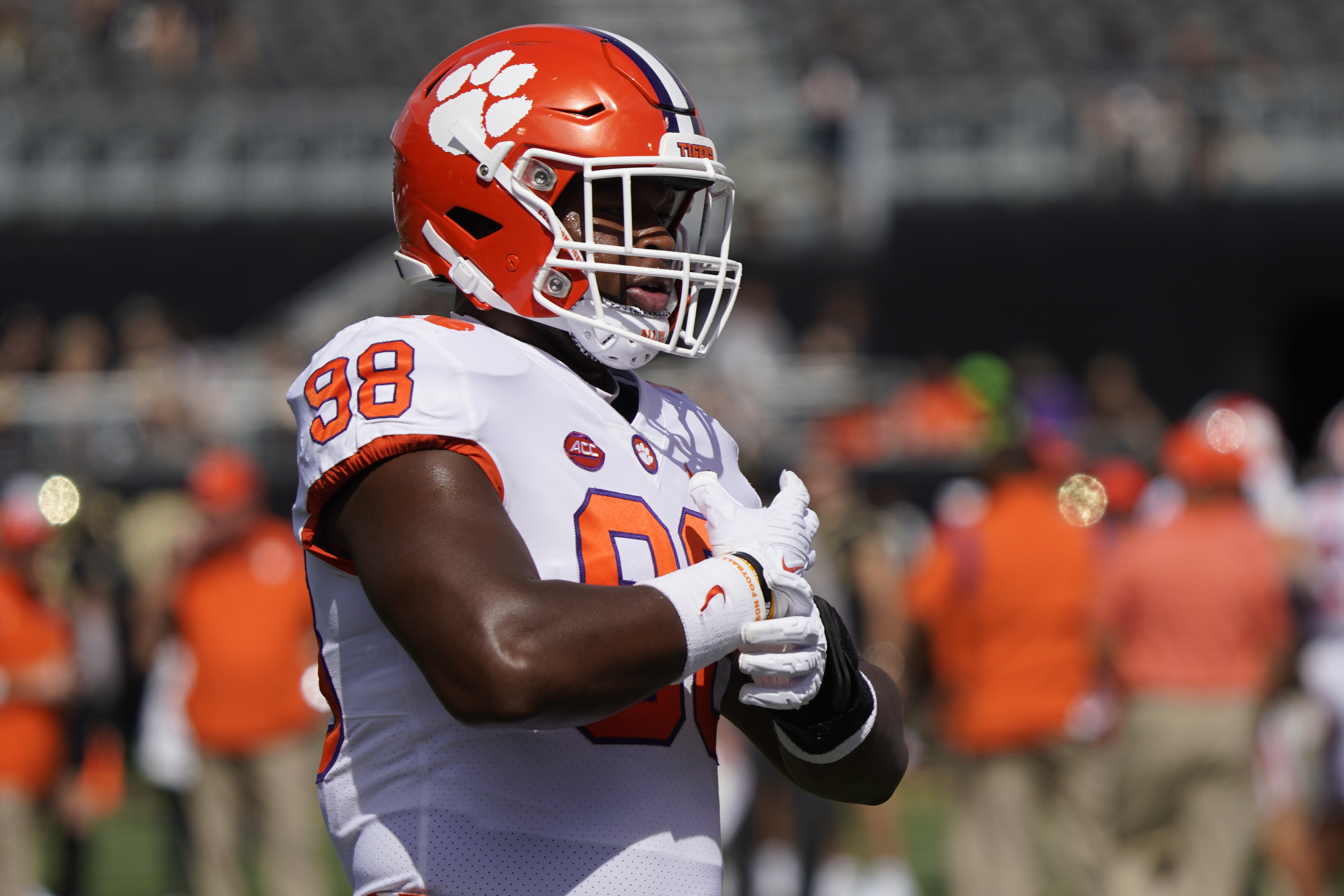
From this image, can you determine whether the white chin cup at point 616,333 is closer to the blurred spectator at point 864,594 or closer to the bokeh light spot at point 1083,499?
the blurred spectator at point 864,594

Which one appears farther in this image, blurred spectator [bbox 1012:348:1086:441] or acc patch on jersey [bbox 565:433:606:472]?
blurred spectator [bbox 1012:348:1086:441]

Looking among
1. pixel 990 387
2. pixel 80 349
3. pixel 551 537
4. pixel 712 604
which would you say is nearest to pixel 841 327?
pixel 990 387

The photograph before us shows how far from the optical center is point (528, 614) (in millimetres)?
1749

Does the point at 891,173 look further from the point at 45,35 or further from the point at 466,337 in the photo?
the point at 466,337

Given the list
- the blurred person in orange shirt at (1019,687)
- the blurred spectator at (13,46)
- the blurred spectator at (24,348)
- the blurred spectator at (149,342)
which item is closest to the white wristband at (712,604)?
the blurred person in orange shirt at (1019,687)

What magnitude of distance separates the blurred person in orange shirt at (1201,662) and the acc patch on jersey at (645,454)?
4.57 metres

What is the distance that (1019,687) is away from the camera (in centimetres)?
643

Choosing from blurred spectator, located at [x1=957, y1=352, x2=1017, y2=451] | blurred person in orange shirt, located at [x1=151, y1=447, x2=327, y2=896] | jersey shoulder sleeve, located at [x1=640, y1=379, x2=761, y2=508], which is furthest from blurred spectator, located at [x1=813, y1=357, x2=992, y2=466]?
jersey shoulder sleeve, located at [x1=640, y1=379, x2=761, y2=508]

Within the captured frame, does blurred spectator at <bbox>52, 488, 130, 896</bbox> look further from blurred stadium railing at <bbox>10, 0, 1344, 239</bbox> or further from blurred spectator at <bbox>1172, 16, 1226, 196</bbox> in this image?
blurred spectator at <bbox>1172, 16, 1226, 196</bbox>

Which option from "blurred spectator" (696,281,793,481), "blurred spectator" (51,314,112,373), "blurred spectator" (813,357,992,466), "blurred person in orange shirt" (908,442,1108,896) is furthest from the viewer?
"blurred spectator" (51,314,112,373)

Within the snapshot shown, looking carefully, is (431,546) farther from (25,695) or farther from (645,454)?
(25,695)

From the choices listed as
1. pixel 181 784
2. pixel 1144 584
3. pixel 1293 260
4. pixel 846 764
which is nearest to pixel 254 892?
pixel 181 784

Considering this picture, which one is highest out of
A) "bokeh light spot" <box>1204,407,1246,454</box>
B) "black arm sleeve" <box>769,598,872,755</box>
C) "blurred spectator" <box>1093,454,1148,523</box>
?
"black arm sleeve" <box>769,598,872,755</box>

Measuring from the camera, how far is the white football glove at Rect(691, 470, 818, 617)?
1926 mm
